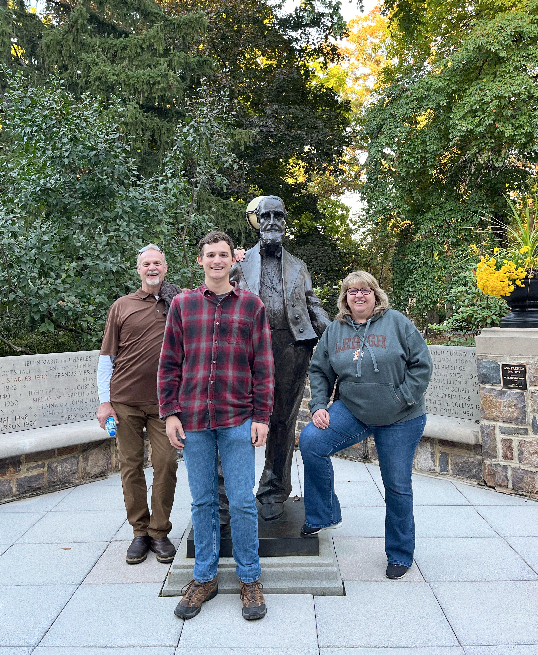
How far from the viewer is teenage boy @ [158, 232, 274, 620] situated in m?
2.75

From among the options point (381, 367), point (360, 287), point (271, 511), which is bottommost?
point (271, 511)

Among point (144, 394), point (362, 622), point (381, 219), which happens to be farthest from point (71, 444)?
point (381, 219)

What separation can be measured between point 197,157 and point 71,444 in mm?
4500

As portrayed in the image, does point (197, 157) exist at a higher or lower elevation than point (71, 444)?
higher

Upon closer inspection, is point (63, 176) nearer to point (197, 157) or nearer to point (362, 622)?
point (197, 157)

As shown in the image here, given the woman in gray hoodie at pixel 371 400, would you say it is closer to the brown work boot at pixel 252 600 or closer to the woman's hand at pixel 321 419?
the woman's hand at pixel 321 419

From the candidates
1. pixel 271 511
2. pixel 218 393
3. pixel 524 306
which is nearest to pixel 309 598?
pixel 271 511

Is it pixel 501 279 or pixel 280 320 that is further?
pixel 501 279

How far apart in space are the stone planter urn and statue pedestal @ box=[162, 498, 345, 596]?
9.20 feet

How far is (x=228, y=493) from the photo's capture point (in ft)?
9.33

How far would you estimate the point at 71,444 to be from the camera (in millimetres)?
5078

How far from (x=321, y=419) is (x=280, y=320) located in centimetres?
63

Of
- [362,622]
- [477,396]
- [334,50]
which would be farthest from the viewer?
[334,50]

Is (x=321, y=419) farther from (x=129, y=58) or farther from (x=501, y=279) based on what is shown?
(x=129, y=58)
